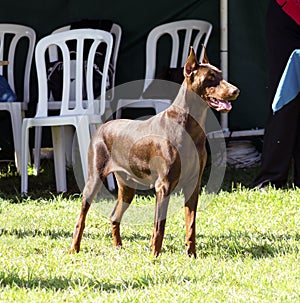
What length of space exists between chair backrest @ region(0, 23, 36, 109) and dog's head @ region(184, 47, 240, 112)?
3.59m

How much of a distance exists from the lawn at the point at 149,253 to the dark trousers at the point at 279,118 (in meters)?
0.21

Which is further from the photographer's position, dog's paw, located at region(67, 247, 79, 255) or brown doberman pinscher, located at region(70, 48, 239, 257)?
dog's paw, located at region(67, 247, 79, 255)

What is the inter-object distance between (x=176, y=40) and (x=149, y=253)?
3818mm

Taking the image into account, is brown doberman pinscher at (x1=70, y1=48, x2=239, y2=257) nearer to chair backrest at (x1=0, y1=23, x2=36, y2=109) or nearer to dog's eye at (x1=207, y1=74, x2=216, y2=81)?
dog's eye at (x1=207, y1=74, x2=216, y2=81)

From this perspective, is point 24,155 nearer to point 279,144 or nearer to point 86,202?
point 279,144

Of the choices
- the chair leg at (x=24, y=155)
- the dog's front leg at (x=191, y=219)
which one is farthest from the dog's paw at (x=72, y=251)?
the chair leg at (x=24, y=155)

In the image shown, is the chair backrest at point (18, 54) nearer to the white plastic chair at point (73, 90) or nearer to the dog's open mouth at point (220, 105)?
the white plastic chair at point (73, 90)

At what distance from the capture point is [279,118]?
21.0 feet

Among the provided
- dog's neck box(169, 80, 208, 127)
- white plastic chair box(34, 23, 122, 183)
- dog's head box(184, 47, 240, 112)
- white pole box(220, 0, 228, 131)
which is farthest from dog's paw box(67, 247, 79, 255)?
white pole box(220, 0, 228, 131)

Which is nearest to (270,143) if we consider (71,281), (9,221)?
(9,221)

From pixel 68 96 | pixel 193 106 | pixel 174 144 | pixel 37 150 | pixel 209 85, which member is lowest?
pixel 37 150

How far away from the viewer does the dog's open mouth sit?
4.26 meters

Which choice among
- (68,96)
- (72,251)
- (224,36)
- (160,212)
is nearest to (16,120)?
(68,96)

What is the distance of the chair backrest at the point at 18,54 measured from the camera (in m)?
7.95
